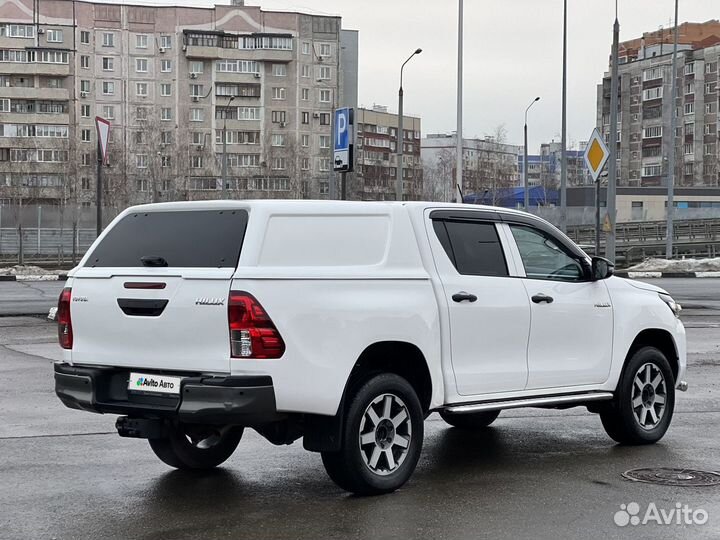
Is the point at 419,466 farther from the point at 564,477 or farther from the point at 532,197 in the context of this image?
the point at 532,197

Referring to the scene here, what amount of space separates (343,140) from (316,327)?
1637 centimetres

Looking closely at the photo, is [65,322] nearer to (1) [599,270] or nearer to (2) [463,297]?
→ (2) [463,297]

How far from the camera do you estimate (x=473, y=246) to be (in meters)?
7.69

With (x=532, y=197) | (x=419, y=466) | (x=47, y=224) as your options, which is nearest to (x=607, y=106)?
(x=532, y=197)

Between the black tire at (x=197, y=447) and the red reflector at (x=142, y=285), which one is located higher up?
the red reflector at (x=142, y=285)

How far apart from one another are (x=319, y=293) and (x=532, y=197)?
97425 millimetres

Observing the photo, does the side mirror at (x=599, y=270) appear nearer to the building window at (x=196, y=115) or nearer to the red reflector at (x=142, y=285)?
the red reflector at (x=142, y=285)

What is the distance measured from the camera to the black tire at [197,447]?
7598 mm

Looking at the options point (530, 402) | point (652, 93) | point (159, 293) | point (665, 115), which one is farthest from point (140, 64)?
point (159, 293)

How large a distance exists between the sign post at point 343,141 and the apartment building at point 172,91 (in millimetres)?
73393

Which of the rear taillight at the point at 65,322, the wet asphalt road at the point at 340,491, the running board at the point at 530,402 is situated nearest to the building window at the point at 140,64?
the wet asphalt road at the point at 340,491

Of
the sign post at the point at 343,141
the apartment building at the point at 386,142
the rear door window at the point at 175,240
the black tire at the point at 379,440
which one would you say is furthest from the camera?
the apartment building at the point at 386,142

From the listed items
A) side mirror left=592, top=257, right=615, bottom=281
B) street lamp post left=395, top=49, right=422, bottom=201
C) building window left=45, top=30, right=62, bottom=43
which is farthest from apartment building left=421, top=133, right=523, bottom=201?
side mirror left=592, top=257, right=615, bottom=281

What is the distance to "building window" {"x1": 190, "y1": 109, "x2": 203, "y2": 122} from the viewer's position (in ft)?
355
